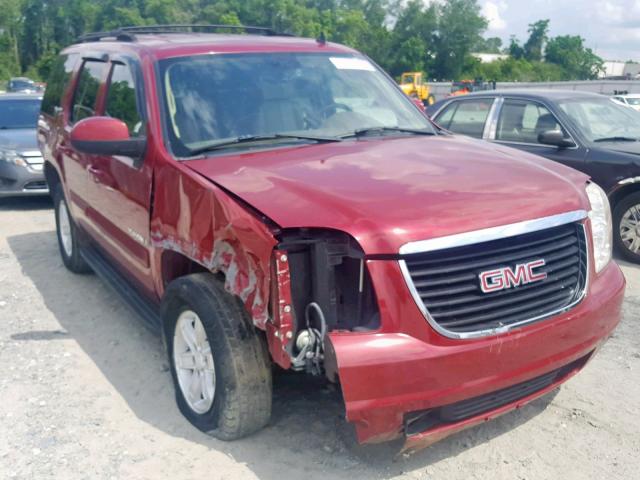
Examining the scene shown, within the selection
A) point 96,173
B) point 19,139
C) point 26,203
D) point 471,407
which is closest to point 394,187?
point 471,407

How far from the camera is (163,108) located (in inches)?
154

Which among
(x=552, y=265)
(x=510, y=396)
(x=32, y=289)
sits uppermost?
(x=552, y=265)

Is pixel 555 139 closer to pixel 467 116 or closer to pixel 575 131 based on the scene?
pixel 575 131

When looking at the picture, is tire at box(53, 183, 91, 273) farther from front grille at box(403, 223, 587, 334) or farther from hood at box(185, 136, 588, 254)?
front grille at box(403, 223, 587, 334)

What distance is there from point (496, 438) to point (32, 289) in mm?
4175

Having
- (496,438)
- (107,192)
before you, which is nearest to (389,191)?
(496,438)

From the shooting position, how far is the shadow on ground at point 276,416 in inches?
131

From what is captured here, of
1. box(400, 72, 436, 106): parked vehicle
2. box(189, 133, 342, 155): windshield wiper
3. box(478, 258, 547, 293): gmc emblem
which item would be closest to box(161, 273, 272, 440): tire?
box(189, 133, 342, 155): windshield wiper

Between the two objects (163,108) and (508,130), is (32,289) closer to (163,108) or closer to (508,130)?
(163,108)

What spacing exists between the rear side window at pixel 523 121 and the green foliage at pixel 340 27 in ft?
284

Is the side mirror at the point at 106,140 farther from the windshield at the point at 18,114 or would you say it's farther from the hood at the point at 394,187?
the windshield at the point at 18,114

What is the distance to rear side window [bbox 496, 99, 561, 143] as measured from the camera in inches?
295

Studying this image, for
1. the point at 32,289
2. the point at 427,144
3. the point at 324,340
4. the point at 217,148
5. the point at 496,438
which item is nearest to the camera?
the point at 324,340

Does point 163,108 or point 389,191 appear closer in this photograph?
point 389,191
